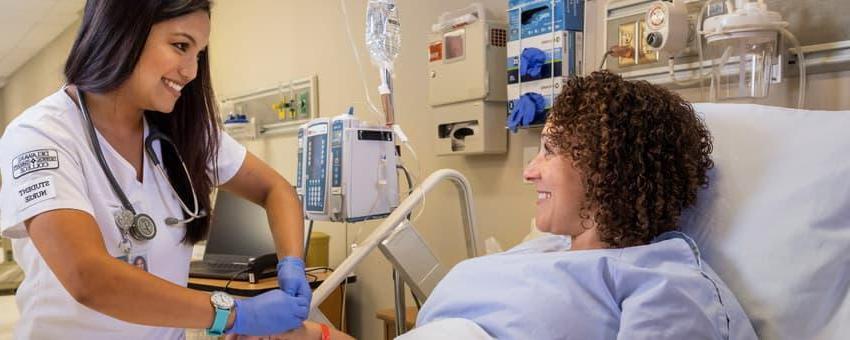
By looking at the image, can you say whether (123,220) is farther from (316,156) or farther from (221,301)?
(316,156)

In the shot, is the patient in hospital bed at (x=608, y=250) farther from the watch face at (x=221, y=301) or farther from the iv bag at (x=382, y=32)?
the iv bag at (x=382, y=32)

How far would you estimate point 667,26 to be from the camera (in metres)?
1.50

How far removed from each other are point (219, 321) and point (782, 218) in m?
1.02

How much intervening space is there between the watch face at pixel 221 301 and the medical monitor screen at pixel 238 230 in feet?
5.17

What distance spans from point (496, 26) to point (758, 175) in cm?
111

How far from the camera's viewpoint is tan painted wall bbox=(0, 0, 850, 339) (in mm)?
2115

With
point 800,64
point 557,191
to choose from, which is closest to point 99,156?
point 557,191

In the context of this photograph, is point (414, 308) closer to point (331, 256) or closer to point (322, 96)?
point (331, 256)

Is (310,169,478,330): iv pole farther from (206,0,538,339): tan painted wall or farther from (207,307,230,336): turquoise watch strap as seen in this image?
(206,0,538,339): tan painted wall

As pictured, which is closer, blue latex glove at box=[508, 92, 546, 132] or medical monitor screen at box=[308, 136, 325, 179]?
medical monitor screen at box=[308, 136, 325, 179]

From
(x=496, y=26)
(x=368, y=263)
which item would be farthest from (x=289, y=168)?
(x=496, y=26)

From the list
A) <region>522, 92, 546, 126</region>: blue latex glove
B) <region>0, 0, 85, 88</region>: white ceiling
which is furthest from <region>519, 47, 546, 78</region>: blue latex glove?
<region>0, 0, 85, 88</region>: white ceiling

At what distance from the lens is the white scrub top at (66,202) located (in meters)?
1.00

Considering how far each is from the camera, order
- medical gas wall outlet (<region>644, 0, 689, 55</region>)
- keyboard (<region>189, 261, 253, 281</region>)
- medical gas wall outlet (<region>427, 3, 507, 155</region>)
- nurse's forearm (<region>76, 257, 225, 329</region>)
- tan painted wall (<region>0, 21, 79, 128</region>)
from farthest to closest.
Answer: tan painted wall (<region>0, 21, 79, 128</region>) → keyboard (<region>189, 261, 253, 281</region>) → medical gas wall outlet (<region>427, 3, 507, 155</region>) → medical gas wall outlet (<region>644, 0, 689, 55</region>) → nurse's forearm (<region>76, 257, 225, 329</region>)
